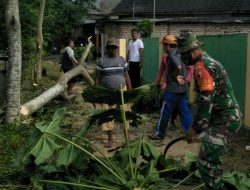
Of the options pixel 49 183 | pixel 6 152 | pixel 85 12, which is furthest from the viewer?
pixel 85 12

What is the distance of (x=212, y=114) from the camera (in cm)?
534

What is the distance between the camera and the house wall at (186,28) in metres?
26.3

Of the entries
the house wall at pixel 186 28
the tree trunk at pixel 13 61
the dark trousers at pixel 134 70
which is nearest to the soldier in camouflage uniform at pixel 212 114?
the tree trunk at pixel 13 61

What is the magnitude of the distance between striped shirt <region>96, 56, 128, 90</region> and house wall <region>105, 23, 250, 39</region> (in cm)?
1831

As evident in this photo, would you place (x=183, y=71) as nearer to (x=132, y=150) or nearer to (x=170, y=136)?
(x=170, y=136)

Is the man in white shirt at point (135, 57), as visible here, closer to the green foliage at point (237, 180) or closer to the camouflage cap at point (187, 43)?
the green foliage at point (237, 180)

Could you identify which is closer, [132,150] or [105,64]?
[132,150]

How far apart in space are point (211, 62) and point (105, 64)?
3.37m

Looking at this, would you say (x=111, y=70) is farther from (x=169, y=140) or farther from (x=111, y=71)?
(x=169, y=140)

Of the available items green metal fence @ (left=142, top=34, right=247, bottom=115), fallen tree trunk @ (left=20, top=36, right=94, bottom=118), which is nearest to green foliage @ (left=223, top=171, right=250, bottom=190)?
green metal fence @ (left=142, top=34, right=247, bottom=115)

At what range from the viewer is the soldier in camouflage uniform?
5121 mm

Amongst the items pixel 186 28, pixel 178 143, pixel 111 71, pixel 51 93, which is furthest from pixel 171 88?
pixel 186 28

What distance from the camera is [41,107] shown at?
11062 mm

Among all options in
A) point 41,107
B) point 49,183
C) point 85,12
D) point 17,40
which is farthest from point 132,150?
point 85,12
